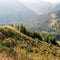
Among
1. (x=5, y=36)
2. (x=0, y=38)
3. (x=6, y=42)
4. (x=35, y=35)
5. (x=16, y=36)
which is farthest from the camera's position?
(x=35, y=35)

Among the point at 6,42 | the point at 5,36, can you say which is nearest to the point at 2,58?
the point at 6,42

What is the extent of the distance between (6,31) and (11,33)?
1373 millimetres

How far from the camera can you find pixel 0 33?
50562 millimetres

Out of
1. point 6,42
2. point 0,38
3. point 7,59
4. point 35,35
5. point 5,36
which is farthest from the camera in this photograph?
point 35,35

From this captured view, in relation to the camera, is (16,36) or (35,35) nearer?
(16,36)

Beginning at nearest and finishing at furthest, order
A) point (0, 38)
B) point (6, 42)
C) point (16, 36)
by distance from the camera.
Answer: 1. point (6, 42)
2. point (0, 38)
3. point (16, 36)

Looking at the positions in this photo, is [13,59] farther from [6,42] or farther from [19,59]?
[6,42]

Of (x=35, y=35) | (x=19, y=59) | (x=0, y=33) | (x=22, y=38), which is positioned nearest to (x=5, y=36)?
(x=0, y=33)

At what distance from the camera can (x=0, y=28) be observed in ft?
181

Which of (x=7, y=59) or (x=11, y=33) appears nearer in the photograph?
(x=7, y=59)

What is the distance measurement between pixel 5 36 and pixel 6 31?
4.77m

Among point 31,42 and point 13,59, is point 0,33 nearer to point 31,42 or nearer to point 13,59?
point 31,42

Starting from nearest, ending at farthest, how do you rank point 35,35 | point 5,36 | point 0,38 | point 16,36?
point 0,38 < point 5,36 < point 16,36 < point 35,35

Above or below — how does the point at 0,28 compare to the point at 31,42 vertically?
above
